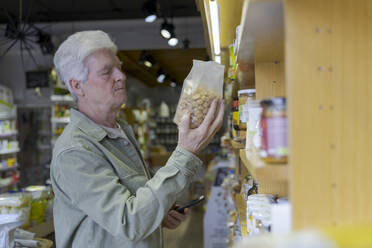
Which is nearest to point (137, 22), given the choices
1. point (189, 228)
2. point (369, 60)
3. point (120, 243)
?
point (189, 228)

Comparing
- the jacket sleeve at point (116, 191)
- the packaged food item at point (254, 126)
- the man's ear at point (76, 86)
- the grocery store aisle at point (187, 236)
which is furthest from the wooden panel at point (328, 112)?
the grocery store aisle at point (187, 236)

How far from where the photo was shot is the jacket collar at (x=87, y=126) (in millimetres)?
1615

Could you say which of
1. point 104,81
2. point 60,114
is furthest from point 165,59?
point 104,81

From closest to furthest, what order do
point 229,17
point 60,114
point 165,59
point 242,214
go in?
point 242,214, point 229,17, point 60,114, point 165,59

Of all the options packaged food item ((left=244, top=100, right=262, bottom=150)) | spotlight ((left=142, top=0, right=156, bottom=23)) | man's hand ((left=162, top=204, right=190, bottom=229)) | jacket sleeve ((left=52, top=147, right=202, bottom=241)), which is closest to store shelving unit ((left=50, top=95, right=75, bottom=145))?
spotlight ((left=142, top=0, right=156, bottom=23))

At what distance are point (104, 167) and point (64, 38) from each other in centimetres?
736

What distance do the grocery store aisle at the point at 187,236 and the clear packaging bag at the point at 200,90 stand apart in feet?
13.9

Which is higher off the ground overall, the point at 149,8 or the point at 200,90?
the point at 149,8

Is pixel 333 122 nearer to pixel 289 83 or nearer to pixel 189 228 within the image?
pixel 289 83

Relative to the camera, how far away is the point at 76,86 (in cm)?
173

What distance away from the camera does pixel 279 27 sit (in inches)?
38.7

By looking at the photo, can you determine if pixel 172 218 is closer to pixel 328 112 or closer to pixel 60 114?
pixel 328 112

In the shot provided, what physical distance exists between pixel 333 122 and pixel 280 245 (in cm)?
29

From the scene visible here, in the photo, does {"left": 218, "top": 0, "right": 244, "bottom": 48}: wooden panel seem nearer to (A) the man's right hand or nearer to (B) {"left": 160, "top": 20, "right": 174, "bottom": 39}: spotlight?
(A) the man's right hand
